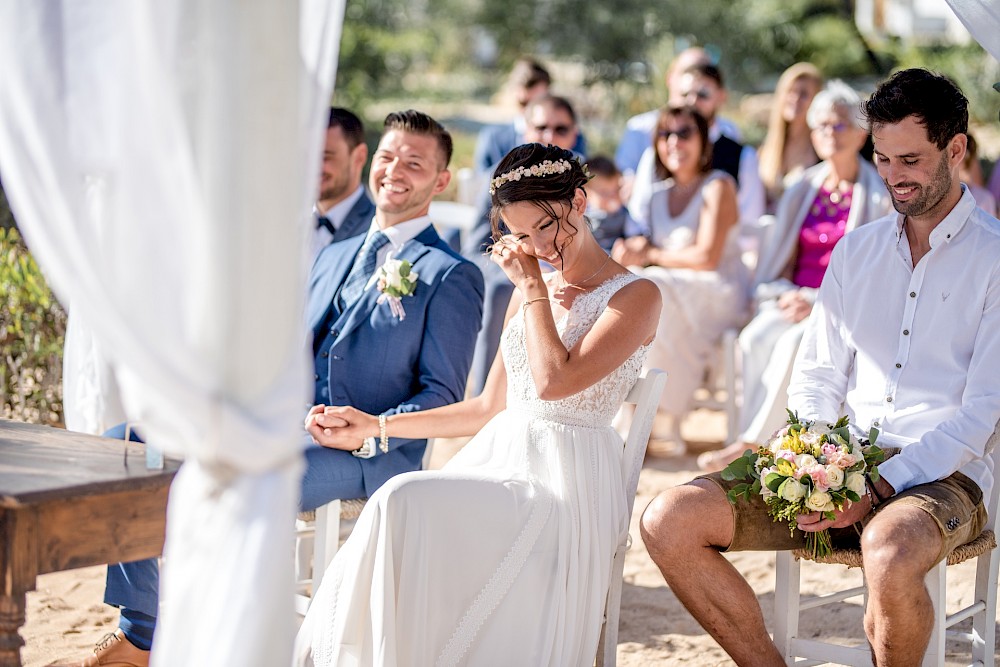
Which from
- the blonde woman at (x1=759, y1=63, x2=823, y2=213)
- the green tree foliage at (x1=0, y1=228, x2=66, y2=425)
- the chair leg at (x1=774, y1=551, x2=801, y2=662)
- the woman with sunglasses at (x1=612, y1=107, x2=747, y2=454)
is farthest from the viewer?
the blonde woman at (x1=759, y1=63, x2=823, y2=213)

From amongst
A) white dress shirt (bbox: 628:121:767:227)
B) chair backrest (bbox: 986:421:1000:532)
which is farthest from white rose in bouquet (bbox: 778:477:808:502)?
white dress shirt (bbox: 628:121:767:227)

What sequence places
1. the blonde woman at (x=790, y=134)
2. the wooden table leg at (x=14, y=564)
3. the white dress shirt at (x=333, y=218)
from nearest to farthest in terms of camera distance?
the wooden table leg at (x=14, y=564) < the white dress shirt at (x=333, y=218) < the blonde woman at (x=790, y=134)

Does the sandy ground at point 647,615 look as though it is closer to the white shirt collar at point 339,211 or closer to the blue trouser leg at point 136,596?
the blue trouser leg at point 136,596

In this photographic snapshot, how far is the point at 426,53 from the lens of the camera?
26.8 m

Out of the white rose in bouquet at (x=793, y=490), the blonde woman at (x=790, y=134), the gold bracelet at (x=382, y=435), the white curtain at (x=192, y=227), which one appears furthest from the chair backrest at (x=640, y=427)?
the blonde woman at (x=790, y=134)

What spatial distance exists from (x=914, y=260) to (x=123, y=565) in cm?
266

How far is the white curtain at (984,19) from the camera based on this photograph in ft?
A: 11.6

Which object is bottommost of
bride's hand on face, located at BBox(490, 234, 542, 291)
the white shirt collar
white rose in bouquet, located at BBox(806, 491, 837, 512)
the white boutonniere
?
white rose in bouquet, located at BBox(806, 491, 837, 512)

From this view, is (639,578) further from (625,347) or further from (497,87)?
(497,87)

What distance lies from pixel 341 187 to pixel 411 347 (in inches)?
51.9

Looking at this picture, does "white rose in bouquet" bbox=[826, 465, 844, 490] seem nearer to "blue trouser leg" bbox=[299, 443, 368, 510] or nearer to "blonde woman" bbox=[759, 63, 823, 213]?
"blue trouser leg" bbox=[299, 443, 368, 510]

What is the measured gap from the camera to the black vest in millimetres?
7367

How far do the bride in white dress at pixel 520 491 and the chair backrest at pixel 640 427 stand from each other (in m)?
0.04

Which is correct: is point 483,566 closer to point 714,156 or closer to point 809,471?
point 809,471
